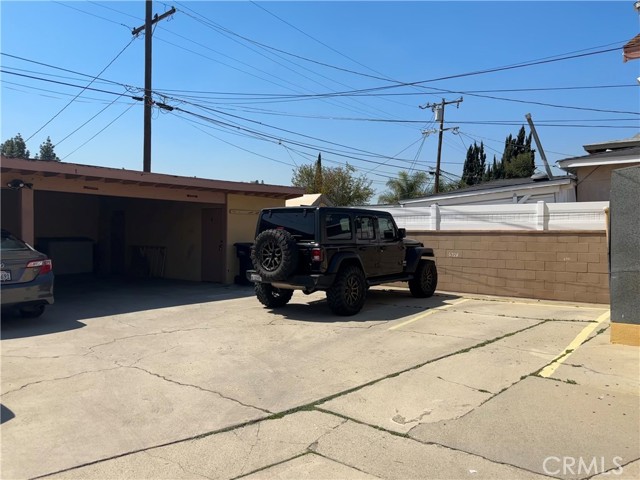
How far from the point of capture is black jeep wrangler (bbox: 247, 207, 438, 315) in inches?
354

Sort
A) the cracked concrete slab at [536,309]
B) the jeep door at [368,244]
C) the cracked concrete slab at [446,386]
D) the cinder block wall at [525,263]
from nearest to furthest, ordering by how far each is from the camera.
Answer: the cracked concrete slab at [446,386], the cracked concrete slab at [536,309], the jeep door at [368,244], the cinder block wall at [525,263]

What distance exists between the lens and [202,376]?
228 inches

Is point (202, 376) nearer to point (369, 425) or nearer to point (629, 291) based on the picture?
point (369, 425)

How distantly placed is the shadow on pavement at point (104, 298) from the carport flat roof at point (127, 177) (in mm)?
2805

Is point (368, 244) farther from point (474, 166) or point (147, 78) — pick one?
point (474, 166)

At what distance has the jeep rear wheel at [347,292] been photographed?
920 centimetres

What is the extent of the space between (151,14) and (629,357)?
18718 mm

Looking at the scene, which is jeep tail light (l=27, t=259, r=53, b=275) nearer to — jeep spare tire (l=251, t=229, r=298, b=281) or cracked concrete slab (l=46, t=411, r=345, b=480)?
jeep spare tire (l=251, t=229, r=298, b=281)

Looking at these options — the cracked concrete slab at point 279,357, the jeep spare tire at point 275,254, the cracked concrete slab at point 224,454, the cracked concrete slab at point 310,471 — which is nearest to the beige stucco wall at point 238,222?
the jeep spare tire at point 275,254

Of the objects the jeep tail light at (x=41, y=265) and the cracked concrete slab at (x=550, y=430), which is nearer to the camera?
the cracked concrete slab at (x=550, y=430)

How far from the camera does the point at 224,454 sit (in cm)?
381

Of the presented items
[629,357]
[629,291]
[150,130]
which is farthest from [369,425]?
[150,130]

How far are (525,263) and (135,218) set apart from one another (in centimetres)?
1318

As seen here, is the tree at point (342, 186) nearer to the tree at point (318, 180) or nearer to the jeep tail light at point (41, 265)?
the tree at point (318, 180)
